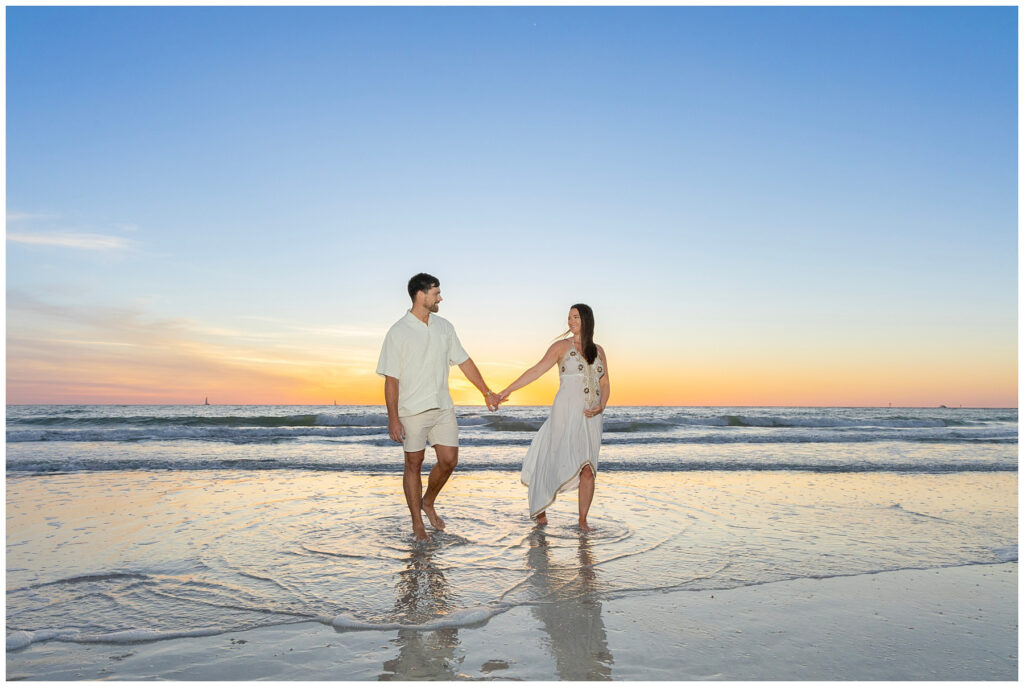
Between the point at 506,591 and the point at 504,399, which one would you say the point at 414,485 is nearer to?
the point at 504,399

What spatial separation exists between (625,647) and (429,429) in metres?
3.17

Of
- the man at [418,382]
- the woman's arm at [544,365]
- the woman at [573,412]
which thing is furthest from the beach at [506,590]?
the woman's arm at [544,365]

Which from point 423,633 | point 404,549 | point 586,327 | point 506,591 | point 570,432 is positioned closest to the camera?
point 423,633

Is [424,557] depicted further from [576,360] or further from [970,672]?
[970,672]

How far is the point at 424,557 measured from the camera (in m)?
5.46

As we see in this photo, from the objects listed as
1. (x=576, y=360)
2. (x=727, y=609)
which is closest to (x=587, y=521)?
(x=576, y=360)

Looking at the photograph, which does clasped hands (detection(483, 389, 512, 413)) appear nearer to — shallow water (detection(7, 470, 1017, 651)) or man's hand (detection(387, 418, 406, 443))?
man's hand (detection(387, 418, 406, 443))

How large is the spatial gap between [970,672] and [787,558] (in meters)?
2.25

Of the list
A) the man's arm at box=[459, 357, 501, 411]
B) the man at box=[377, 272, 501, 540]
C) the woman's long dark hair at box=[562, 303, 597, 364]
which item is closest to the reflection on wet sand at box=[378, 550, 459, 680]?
the man at box=[377, 272, 501, 540]

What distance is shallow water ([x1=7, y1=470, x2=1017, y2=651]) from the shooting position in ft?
13.7

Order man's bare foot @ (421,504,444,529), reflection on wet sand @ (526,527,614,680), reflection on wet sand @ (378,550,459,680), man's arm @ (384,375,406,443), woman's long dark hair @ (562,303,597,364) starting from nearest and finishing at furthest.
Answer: reflection on wet sand @ (378,550,459,680) → reflection on wet sand @ (526,527,614,680) → man's arm @ (384,375,406,443) → man's bare foot @ (421,504,444,529) → woman's long dark hair @ (562,303,597,364)

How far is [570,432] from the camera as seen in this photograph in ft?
22.5

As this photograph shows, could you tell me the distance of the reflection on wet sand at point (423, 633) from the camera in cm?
320

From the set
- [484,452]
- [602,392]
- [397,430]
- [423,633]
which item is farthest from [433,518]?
[484,452]
